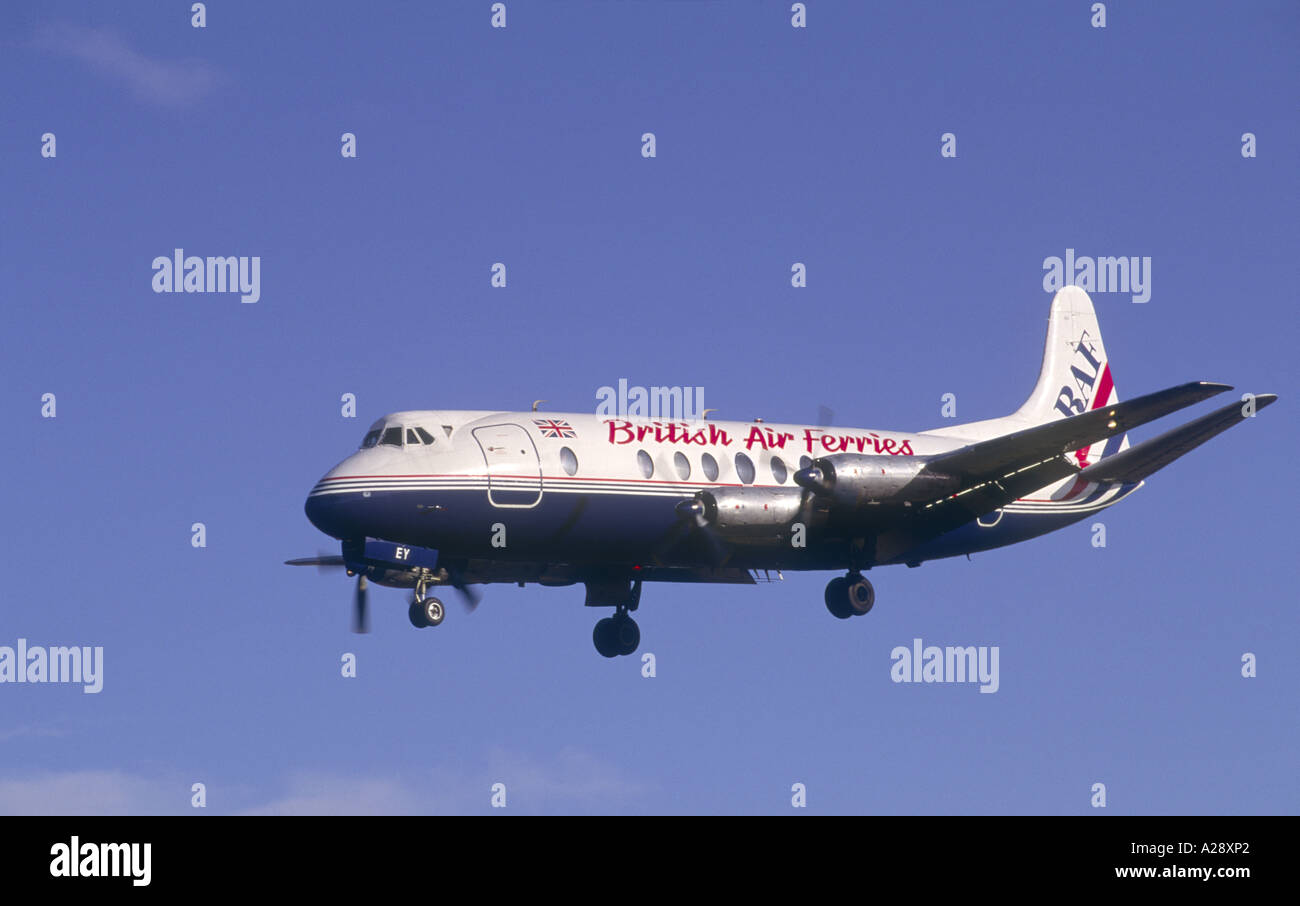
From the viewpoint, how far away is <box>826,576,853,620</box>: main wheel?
42625 millimetres

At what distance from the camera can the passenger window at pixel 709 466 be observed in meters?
41.1

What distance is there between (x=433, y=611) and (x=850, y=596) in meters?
9.89

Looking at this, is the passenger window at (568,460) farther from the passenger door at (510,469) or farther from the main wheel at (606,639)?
the main wheel at (606,639)

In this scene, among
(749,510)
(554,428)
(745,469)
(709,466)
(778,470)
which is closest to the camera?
(554,428)

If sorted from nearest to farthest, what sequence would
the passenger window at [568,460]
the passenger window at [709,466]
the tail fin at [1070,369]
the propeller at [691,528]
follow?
the passenger window at [568,460], the propeller at [691,528], the passenger window at [709,466], the tail fin at [1070,369]

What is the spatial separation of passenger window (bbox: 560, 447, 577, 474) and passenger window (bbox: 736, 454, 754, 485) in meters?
4.31

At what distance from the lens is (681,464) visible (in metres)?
40.7

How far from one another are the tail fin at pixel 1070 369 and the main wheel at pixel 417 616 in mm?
18146

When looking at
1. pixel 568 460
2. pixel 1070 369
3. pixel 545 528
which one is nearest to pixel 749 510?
pixel 568 460

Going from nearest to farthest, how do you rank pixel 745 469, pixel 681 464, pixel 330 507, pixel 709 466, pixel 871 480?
pixel 330 507
pixel 681 464
pixel 871 480
pixel 709 466
pixel 745 469

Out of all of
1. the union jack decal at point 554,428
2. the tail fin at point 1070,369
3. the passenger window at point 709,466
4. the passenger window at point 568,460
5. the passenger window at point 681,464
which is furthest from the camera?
the tail fin at point 1070,369

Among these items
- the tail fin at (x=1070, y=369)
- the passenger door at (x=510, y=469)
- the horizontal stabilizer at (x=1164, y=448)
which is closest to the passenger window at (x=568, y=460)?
the passenger door at (x=510, y=469)

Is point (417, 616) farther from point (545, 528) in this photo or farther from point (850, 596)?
point (850, 596)
